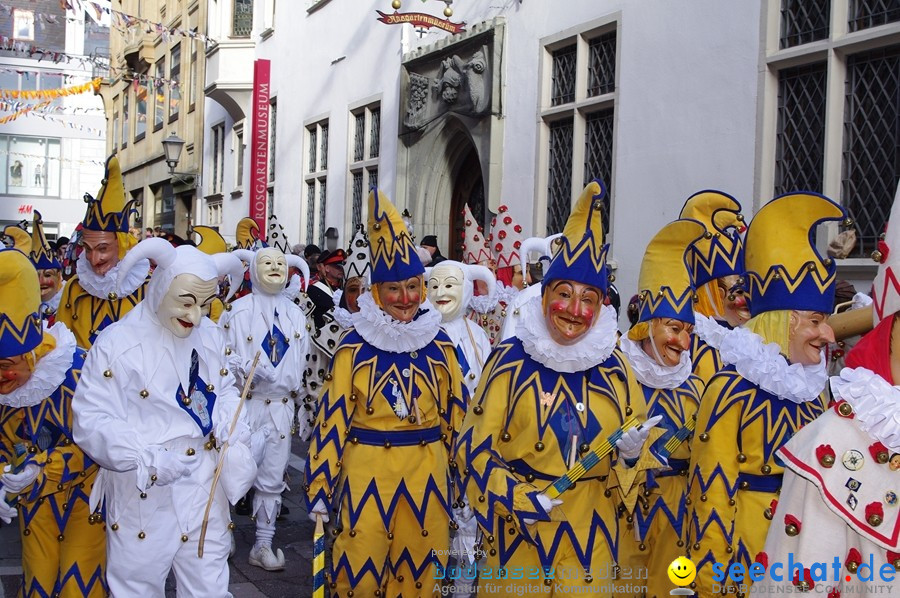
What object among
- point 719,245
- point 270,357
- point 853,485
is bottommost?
point 270,357

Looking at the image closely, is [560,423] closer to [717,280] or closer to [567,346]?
[567,346]

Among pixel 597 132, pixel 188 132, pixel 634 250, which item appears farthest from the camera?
pixel 188 132

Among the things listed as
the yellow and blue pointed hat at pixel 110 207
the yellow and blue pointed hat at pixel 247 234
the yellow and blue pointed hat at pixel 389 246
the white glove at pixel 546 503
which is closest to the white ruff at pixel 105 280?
the yellow and blue pointed hat at pixel 110 207

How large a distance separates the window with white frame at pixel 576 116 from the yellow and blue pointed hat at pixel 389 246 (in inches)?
263

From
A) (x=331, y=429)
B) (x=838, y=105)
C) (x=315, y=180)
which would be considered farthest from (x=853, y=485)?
(x=315, y=180)

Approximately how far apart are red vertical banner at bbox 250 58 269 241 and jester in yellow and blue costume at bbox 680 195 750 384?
19318 mm

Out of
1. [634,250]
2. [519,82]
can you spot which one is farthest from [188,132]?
[634,250]

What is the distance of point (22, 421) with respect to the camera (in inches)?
195

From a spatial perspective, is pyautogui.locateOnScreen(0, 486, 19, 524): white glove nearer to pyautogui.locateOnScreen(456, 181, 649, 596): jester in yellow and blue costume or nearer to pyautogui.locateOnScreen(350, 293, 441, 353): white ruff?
pyautogui.locateOnScreen(350, 293, 441, 353): white ruff

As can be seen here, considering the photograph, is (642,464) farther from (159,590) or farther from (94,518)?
(94,518)

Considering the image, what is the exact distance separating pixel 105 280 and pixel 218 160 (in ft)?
72.3

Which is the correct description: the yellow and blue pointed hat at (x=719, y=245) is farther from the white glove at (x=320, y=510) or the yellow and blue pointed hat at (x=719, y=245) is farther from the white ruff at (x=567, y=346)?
the white glove at (x=320, y=510)

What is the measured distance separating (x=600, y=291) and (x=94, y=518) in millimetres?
2628

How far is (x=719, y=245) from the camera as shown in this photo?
5871 mm
